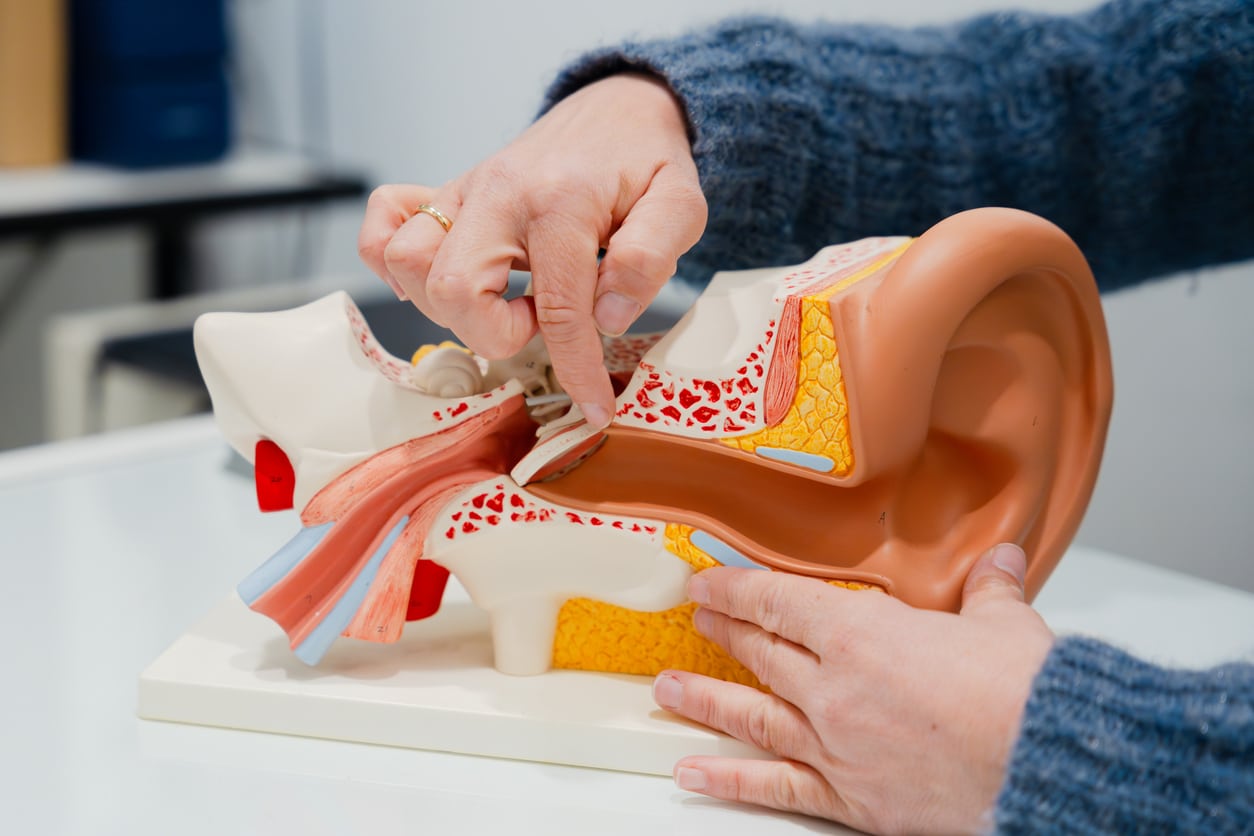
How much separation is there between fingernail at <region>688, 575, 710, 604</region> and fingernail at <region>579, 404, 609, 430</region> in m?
0.11

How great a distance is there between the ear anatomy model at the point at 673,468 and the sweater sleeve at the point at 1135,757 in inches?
6.1

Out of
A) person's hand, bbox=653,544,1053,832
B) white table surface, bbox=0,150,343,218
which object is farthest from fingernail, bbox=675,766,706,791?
white table surface, bbox=0,150,343,218

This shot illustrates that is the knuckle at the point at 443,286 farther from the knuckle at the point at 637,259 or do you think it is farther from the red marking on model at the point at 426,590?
the red marking on model at the point at 426,590

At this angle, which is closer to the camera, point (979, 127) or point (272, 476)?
point (272, 476)

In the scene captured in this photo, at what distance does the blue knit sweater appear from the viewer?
36.3 inches

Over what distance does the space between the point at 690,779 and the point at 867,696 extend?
12 centimetres

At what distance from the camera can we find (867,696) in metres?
0.62

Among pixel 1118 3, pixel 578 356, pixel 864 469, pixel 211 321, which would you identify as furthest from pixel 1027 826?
pixel 1118 3

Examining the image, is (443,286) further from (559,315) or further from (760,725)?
(760,725)

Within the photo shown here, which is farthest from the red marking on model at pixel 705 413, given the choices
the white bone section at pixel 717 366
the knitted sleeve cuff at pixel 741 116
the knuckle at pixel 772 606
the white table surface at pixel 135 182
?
the white table surface at pixel 135 182

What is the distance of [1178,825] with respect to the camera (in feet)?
1.82

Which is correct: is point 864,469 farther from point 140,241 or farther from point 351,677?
point 140,241

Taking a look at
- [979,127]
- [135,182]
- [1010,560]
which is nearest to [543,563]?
[1010,560]

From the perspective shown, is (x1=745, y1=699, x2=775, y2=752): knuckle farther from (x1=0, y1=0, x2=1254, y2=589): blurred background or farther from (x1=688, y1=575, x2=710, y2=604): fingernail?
(x1=0, y1=0, x2=1254, y2=589): blurred background
